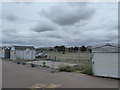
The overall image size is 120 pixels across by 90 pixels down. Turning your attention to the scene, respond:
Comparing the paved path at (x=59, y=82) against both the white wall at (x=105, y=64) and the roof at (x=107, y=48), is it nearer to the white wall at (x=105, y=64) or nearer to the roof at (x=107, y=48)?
the white wall at (x=105, y=64)

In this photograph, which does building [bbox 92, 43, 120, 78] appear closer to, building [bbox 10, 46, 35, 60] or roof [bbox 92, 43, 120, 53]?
roof [bbox 92, 43, 120, 53]

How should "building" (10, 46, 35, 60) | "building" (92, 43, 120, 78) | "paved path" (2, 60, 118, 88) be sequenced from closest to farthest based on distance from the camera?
"paved path" (2, 60, 118, 88) < "building" (92, 43, 120, 78) < "building" (10, 46, 35, 60)

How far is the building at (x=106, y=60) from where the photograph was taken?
9.69 metres

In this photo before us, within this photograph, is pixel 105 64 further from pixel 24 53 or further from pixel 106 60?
pixel 24 53

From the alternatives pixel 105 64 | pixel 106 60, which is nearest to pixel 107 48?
pixel 106 60

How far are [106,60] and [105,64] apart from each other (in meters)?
0.31

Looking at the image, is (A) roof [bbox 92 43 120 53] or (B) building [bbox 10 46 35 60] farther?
(B) building [bbox 10 46 35 60]

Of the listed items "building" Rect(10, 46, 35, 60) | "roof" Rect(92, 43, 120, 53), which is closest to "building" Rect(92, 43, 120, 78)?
"roof" Rect(92, 43, 120, 53)

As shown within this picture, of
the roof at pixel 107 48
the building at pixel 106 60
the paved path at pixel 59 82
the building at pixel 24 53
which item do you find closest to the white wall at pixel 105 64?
the building at pixel 106 60

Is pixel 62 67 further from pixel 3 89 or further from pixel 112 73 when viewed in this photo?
pixel 3 89

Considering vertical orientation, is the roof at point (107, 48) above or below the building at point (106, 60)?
above

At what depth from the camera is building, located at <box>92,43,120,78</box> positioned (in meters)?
9.69

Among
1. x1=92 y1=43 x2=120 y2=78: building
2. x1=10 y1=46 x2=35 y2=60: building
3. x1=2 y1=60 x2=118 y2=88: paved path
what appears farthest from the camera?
x1=10 y1=46 x2=35 y2=60: building

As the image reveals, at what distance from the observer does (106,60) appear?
10.2m
